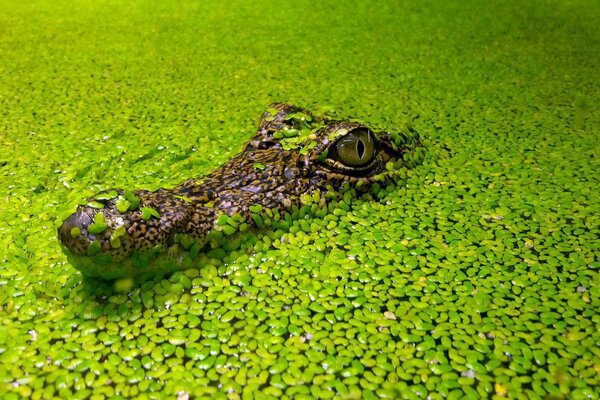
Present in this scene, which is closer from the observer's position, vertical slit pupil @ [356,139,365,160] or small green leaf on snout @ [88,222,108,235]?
small green leaf on snout @ [88,222,108,235]

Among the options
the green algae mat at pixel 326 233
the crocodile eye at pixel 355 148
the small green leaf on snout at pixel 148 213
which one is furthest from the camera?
the crocodile eye at pixel 355 148

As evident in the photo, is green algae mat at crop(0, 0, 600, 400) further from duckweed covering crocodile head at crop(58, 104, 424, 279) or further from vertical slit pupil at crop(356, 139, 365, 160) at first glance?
vertical slit pupil at crop(356, 139, 365, 160)

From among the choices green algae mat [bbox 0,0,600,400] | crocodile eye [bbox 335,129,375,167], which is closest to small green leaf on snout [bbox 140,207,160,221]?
green algae mat [bbox 0,0,600,400]

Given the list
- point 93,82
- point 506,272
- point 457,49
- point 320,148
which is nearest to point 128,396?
point 320,148

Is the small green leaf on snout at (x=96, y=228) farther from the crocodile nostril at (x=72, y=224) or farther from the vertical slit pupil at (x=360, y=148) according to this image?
the vertical slit pupil at (x=360, y=148)

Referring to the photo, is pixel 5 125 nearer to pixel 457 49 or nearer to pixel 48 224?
pixel 48 224

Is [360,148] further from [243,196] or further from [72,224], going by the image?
[72,224]

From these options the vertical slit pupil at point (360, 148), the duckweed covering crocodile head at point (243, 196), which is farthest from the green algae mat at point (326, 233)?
the vertical slit pupil at point (360, 148)
